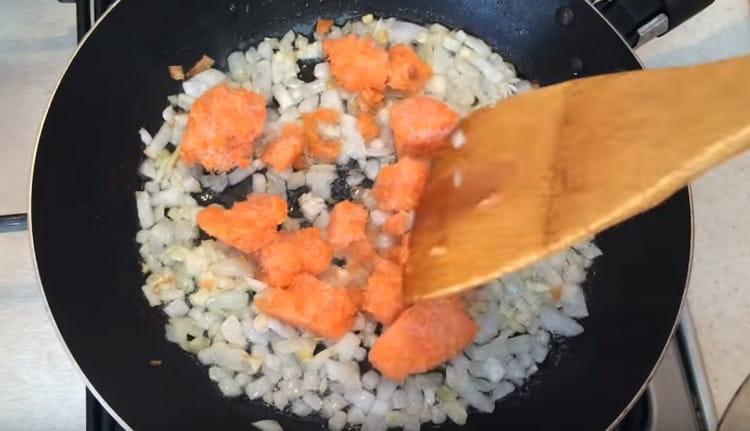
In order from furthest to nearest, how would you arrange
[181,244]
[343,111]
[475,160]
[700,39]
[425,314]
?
[700,39], [343,111], [181,244], [425,314], [475,160]

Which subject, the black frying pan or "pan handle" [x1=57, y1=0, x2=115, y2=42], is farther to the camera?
"pan handle" [x1=57, y1=0, x2=115, y2=42]

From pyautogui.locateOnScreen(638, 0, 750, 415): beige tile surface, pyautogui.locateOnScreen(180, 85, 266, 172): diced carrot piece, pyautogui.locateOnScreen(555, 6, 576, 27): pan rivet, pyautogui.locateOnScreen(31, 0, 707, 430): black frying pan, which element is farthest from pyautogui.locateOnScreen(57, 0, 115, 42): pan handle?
pyautogui.locateOnScreen(638, 0, 750, 415): beige tile surface

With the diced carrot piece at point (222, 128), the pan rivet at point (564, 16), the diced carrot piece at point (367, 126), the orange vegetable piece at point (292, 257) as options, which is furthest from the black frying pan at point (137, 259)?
the diced carrot piece at point (367, 126)

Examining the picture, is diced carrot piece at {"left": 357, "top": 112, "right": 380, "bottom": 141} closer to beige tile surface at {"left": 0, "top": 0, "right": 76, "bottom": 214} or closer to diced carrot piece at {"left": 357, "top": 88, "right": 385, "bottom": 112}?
diced carrot piece at {"left": 357, "top": 88, "right": 385, "bottom": 112}

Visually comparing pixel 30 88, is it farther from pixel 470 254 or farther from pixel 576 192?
pixel 576 192

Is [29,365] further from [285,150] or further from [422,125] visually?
[422,125]

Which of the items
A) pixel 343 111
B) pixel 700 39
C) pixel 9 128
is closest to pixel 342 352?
pixel 343 111
